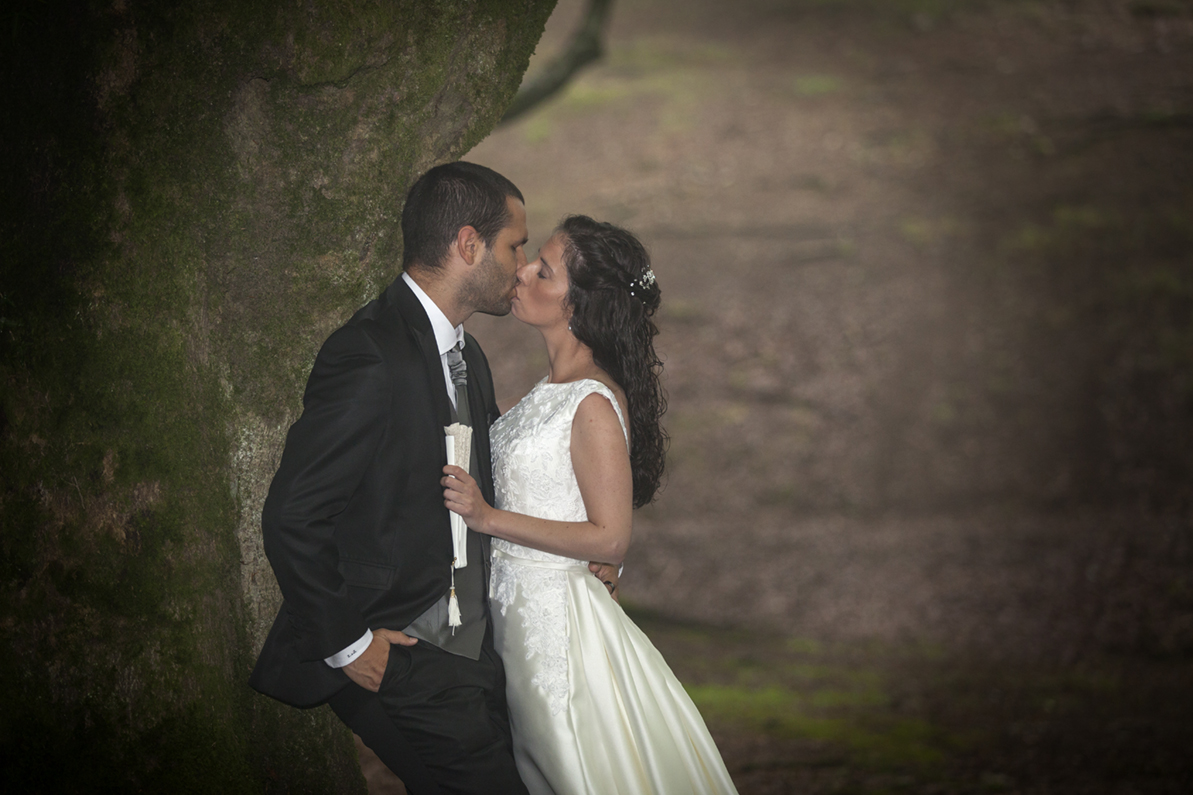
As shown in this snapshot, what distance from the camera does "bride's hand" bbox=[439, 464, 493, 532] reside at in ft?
9.25

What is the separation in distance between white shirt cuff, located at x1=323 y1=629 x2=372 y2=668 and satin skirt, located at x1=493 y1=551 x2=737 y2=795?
648mm

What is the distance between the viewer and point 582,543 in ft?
10.2

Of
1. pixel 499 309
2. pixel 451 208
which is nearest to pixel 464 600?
pixel 499 309

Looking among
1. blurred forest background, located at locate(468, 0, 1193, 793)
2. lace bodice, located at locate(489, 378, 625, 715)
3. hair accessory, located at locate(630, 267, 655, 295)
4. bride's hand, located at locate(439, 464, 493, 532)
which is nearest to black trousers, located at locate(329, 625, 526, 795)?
lace bodice, located at locate(489, 378, 625, 715)

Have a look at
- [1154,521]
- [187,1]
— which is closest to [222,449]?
[187,1]

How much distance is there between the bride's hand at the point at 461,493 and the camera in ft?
9.25

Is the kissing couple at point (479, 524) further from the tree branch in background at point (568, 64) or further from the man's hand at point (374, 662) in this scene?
the tree branch in background at point (568, 64)

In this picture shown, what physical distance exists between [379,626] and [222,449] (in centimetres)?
81

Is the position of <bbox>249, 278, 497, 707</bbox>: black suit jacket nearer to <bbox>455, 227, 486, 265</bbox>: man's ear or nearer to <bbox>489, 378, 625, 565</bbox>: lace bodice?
<bbox>455, 227, 486, 265</bbox>: man's ear

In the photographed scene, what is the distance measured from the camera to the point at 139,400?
2781 millimetres

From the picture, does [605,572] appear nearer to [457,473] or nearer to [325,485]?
[457,473]

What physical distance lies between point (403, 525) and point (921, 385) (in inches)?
366

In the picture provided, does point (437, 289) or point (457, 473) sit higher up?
point (437, 289)

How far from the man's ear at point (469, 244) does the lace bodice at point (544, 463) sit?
0.63 meters
